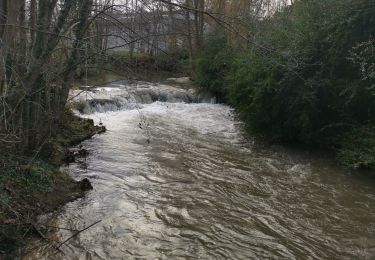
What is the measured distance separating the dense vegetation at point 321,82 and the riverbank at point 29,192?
4.84 metres

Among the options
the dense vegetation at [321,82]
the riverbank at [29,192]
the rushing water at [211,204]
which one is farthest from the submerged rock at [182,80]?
the riverbank at [29,192]

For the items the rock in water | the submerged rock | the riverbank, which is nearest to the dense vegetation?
the rock in water

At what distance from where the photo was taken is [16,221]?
5.75m

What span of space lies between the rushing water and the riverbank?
26cm

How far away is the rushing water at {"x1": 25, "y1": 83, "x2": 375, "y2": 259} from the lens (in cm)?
604

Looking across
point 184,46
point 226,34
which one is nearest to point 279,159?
point 226,34

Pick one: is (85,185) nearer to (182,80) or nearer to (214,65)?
(214,65)

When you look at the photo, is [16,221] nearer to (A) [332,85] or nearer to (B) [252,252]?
(B) [252,252]

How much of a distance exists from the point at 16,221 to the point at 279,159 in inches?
266

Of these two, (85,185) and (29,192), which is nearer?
(29,192)

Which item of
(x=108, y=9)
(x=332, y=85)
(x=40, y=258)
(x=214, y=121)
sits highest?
(x=108, y=9)

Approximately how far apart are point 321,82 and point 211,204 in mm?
4940

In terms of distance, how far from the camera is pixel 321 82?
10734 millimetres

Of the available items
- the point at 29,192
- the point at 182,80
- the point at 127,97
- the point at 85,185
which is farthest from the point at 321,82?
the point at 182,80
